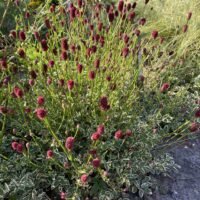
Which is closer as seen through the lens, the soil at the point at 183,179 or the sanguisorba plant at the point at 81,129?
the sanguisorba plant at the point at 81,129

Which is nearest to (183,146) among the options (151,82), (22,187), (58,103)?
(151,82)

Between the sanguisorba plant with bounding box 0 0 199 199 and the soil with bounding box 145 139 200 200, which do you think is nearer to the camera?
the sanguisorba plant with bounding box 0 0 199 199

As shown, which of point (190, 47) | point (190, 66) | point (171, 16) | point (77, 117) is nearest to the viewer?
point (77, 117)

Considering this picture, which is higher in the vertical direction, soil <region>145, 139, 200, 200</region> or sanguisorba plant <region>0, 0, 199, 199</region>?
sanguisorba plant <region>0, 0, 199, 199</region>

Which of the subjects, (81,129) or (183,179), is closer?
(81,129)

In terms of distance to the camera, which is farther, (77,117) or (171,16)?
(171,16)

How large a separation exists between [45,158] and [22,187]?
0.22 m

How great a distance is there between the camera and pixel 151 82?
108 inches

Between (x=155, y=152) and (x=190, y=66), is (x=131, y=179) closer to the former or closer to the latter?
(x=155, y=152)

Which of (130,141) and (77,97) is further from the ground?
(77,97)

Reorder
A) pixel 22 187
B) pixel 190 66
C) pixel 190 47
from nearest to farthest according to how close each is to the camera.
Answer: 1. pixel 22 187
2. pixel 190 66
3. pixel 190 47

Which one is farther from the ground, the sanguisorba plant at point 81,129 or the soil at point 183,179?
the sanguisorba plant at point 81,129

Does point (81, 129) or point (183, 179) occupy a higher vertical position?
point (81, 129)

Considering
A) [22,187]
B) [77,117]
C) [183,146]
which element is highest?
[77,117]
